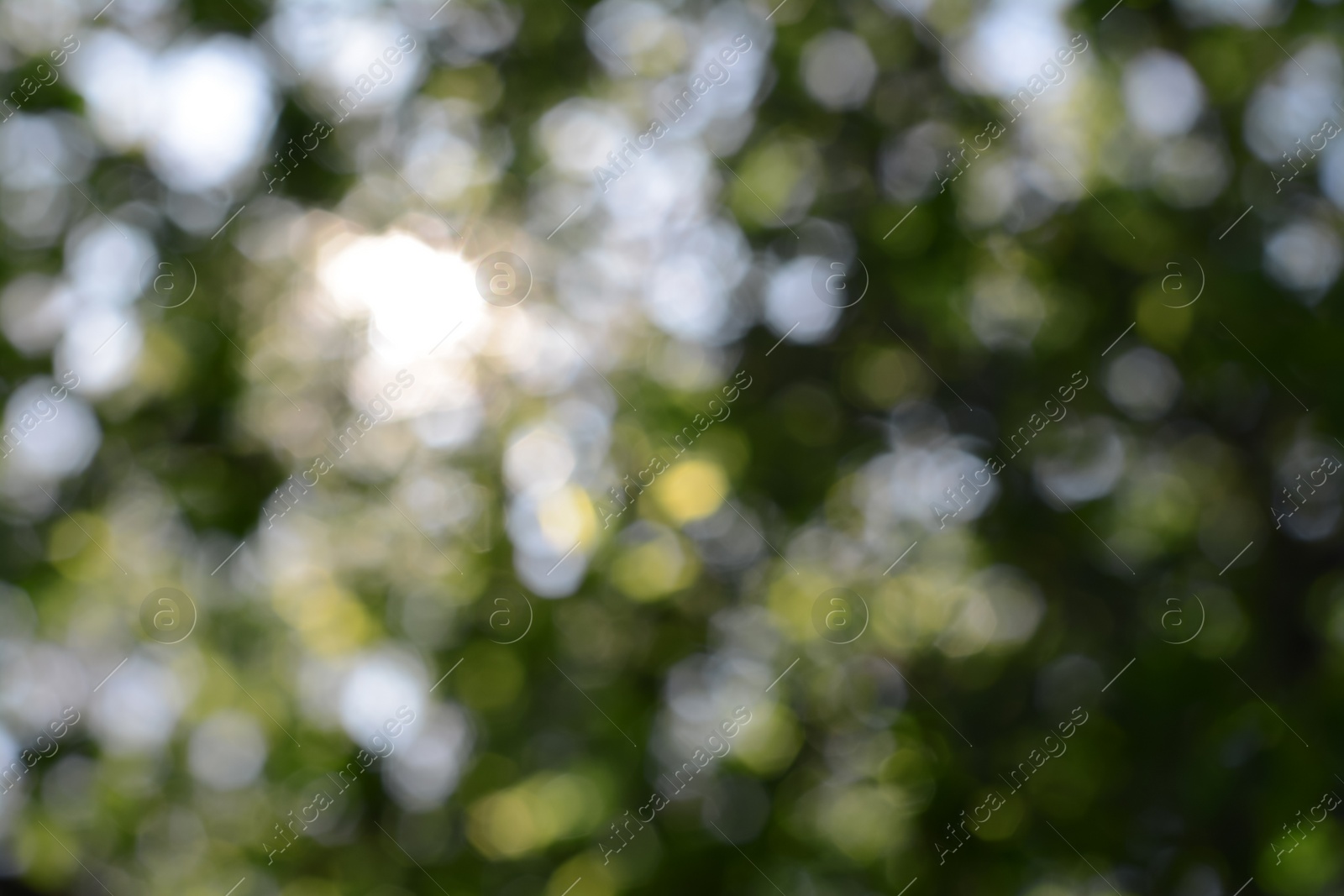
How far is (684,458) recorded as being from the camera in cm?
62

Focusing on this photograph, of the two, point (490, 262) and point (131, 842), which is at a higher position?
point (490, 262)

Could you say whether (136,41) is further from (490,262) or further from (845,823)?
(845,823)

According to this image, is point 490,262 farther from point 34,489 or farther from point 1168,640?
point 1168,640

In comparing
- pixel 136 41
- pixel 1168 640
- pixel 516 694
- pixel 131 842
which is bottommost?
pixel 131 842

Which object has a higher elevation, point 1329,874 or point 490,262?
point 490,262

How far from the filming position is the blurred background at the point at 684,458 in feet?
1.89

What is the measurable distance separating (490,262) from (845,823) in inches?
15.7

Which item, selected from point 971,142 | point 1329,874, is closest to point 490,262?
point 971,142

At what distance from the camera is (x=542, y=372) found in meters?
0.64

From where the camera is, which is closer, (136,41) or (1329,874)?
(1329,874)

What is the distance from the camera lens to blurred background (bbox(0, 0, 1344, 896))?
577 mm

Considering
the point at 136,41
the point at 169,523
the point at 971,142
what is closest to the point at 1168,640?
the point at 971,142

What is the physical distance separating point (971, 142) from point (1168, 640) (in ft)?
1.04

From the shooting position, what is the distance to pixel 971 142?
632mm
